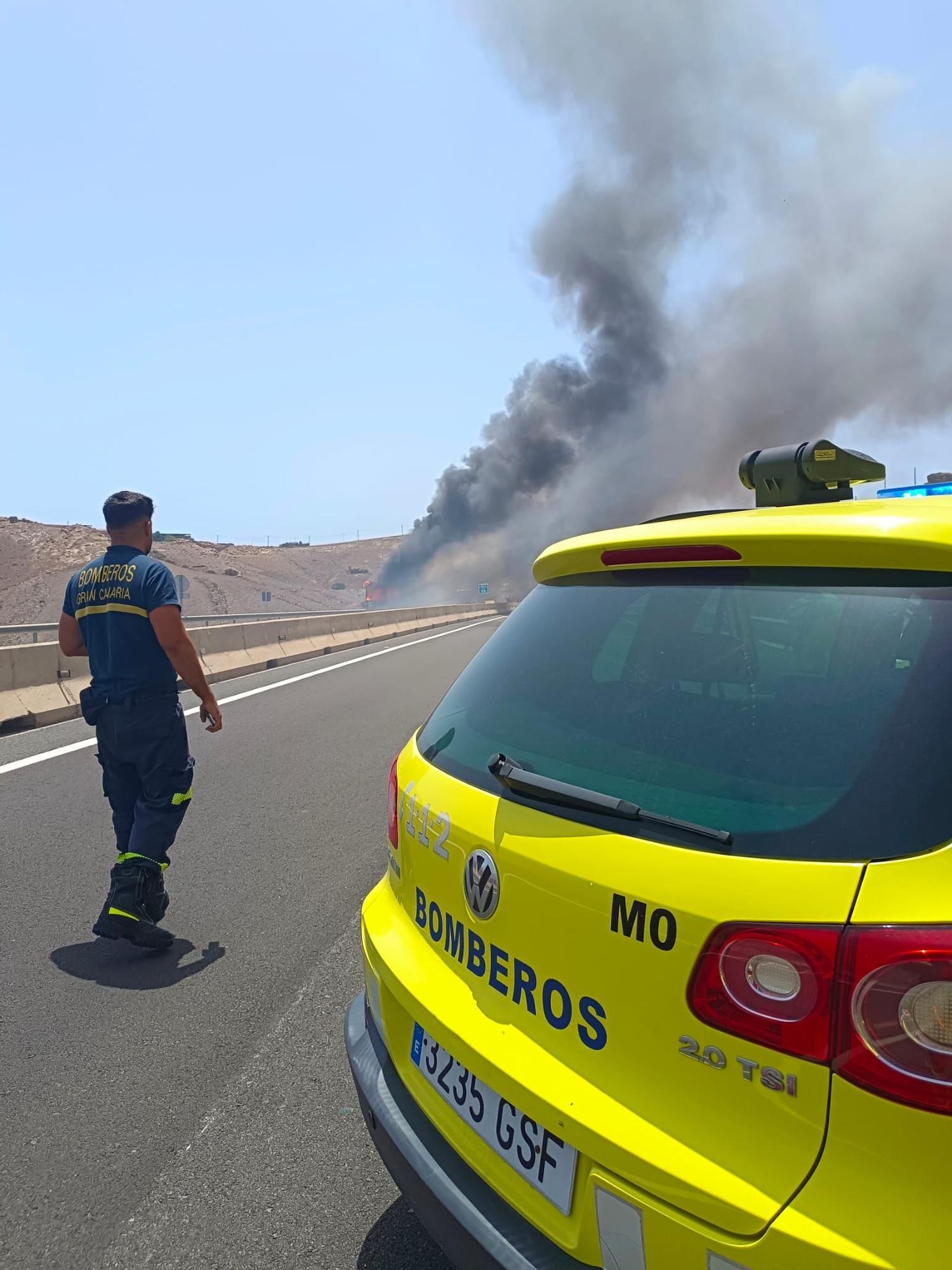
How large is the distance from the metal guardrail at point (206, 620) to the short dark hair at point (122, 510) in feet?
41.6

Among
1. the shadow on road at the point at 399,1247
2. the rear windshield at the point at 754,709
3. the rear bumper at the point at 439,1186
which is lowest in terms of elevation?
the shadow on road at the point at 399,1247

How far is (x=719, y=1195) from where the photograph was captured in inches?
49.8

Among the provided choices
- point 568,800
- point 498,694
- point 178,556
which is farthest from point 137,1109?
point 178,556

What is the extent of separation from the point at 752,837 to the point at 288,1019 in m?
2.36

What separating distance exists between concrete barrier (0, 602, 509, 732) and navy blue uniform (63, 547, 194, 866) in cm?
533

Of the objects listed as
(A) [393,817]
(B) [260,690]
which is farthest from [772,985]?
(B) [260,690]

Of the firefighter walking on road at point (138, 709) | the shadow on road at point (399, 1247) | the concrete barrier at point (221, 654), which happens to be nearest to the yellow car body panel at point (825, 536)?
the shadow on road at point (399, 1247)

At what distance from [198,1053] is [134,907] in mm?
836

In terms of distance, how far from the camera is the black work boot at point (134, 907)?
12.0ft

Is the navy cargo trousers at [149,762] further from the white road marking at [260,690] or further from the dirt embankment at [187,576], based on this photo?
the dirt embankment at [187,576]

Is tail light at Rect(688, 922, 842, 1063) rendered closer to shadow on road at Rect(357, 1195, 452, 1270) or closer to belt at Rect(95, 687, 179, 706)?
shadow on road at Rect(357, 1195, 452, 1270)

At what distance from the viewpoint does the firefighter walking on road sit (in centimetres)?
374

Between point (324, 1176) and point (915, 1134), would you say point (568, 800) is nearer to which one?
point (915, 1134)

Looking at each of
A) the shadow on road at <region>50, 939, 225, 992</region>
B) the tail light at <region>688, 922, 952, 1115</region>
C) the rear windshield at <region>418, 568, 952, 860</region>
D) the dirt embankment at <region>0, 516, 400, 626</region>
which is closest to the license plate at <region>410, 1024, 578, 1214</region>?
the tail light at <region>688, 922, 952, 1115</region>
